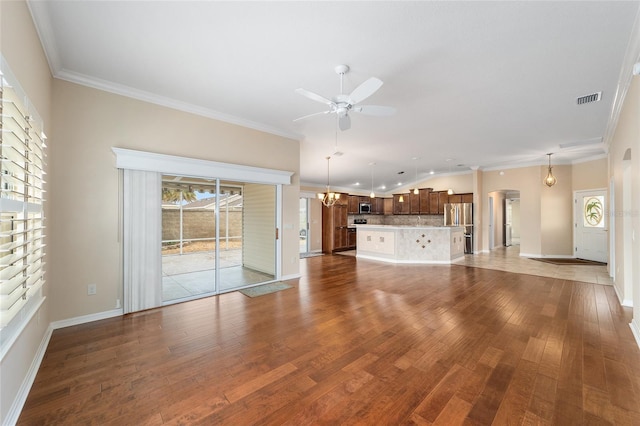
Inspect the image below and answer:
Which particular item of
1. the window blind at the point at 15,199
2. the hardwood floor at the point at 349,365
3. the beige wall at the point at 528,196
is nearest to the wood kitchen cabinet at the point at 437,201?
the beige wall at the point at 528,196

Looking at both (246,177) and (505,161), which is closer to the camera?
(246,177)

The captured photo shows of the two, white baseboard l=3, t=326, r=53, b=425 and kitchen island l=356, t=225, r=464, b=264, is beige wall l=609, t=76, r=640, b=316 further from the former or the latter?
white baseboard l=3, t=326, r=53, b=425

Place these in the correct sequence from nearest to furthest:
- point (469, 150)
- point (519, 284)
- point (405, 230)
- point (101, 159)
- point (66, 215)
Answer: point (66, 215) → point (101, 159) → point (519, 284) → point (469, 150) → point (405, 230)

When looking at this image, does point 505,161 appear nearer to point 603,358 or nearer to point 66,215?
point 603,358

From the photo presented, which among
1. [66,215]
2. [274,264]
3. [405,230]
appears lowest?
[274,264]

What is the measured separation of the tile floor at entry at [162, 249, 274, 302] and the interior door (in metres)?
9.09

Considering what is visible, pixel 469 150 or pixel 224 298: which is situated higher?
pixel 469 150

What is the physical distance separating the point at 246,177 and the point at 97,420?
3635 millimetres

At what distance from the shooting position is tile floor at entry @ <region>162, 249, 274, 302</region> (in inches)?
172

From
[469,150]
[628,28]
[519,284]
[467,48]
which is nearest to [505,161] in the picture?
[469,150]

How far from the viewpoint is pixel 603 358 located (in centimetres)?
246

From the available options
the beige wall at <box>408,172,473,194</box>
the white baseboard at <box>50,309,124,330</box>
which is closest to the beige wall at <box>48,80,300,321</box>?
the white baseboard at <box>50,309,124,330</box>

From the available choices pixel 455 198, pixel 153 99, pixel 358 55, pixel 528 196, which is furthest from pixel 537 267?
pixel 153 99

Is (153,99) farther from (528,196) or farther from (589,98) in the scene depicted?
(528,196)
